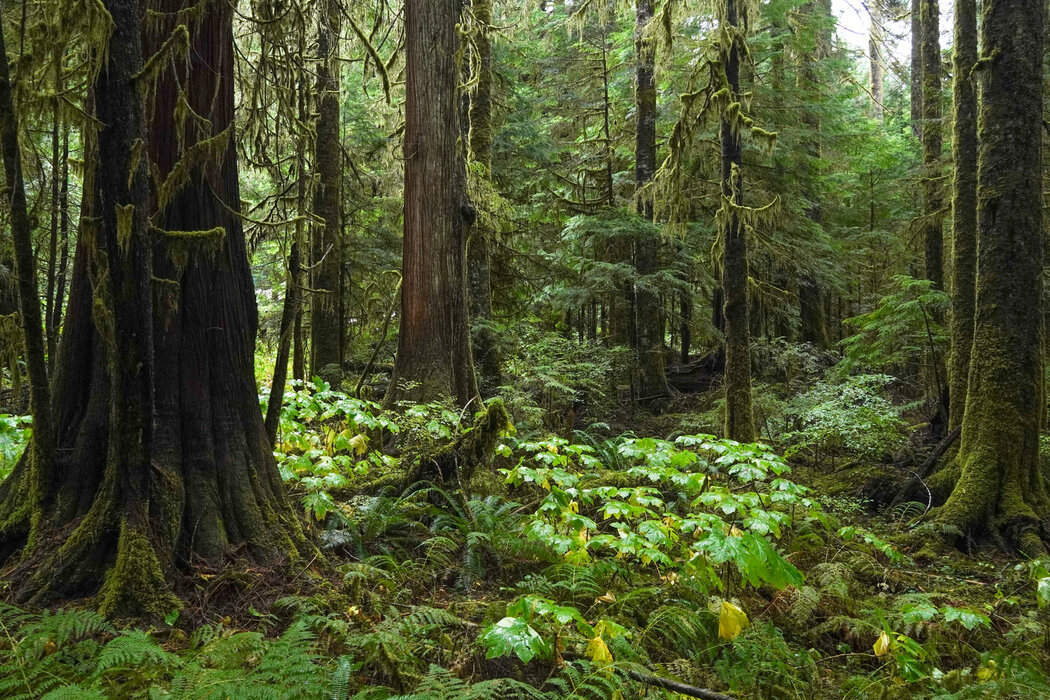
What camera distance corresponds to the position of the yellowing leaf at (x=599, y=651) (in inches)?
121

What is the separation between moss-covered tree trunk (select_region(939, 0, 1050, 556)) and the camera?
6473 millimetres

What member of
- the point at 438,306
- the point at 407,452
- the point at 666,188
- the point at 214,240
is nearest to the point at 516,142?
the point at 666,188

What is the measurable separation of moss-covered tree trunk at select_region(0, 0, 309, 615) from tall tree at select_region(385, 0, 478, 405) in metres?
3.44

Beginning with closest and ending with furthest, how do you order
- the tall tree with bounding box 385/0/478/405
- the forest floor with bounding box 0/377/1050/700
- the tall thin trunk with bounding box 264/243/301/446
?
the forest floor with bounding box 0/377/1050/700
the tall thin trunk with bounding box 264/243/301/446
the tall tree with bounding box 385/0/478/405

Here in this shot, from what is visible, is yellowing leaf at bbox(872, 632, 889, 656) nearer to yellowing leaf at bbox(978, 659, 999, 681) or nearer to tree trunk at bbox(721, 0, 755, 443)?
yellowing leaf at bbox(978, 659, 999, 681)

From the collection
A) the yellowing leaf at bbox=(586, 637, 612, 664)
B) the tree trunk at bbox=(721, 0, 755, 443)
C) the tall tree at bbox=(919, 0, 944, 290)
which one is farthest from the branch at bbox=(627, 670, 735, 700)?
the tall tree at bbox=(919, 0, 944, 290)

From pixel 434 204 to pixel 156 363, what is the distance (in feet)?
15.2

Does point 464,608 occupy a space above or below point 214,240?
below

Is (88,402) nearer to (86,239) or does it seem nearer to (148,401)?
(148,401)

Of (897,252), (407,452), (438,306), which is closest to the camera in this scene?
(407,452)

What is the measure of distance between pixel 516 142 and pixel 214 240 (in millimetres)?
10722

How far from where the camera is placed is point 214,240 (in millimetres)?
3801

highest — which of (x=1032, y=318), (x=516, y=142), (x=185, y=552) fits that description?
(x=516, y=142)

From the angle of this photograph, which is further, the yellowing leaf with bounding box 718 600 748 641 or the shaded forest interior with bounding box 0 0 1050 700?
the yellowing leaf with bounding box 718 600 748 641
